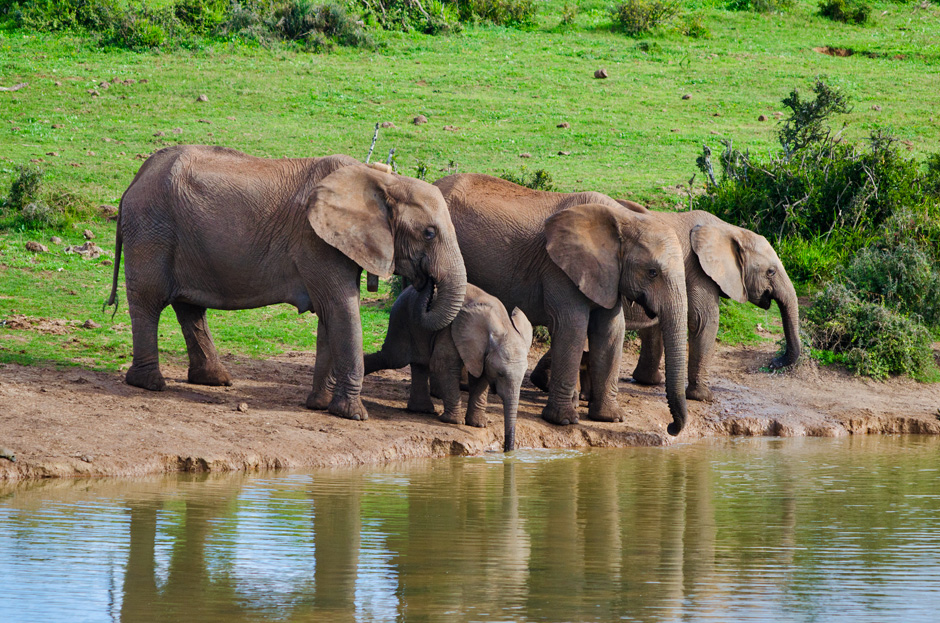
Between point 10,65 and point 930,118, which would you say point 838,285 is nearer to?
point 930,118

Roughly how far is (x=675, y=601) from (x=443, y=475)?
10.4 ft

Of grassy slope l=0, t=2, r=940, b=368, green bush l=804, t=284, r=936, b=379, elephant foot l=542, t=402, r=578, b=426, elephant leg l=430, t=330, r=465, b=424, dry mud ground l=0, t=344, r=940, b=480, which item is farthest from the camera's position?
grassy slope l=0, t=2, r=940, b=368

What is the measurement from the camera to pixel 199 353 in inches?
433

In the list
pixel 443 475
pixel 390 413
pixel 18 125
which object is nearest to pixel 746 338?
pixel 390 413

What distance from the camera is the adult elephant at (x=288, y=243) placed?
10.1 m

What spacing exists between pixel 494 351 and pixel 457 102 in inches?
529

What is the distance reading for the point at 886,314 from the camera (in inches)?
524

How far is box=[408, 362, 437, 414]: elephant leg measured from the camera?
422 inches

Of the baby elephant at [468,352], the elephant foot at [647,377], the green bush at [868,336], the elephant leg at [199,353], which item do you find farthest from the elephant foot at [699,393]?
the elephant leg at [199,353]

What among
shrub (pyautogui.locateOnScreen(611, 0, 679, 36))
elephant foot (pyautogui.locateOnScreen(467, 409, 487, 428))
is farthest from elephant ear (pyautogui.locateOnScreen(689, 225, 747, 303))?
shrub (pyautogui.locateOnScreen(611, 0, 679, 36))

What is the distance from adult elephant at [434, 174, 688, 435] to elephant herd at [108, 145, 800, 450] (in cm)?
1

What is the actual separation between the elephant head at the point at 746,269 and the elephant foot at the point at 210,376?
4.50 m

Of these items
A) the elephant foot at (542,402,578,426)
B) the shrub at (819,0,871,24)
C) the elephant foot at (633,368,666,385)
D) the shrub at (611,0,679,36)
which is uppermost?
the shrub at (819,0,871,24)

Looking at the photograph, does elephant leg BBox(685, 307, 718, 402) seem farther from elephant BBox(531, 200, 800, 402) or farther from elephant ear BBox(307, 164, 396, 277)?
elephant ear BBox(307, 164, 396, 277)
